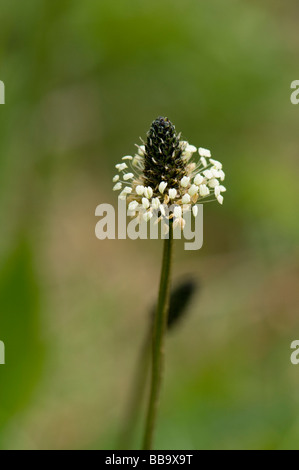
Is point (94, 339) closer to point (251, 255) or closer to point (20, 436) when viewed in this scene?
point (20, 436)

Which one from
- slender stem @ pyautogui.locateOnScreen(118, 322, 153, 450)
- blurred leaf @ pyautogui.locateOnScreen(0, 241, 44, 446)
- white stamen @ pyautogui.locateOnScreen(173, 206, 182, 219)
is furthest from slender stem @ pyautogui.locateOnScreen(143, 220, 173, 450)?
blurred leaf @ pyautogui.locateOnScreen(0, 241, 44, 446)

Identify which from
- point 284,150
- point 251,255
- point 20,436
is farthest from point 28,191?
point 284,150

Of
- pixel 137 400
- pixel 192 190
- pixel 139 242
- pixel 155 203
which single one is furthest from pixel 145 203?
pixel 139 242

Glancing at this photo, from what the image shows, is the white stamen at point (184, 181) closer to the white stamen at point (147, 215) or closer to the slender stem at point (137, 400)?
the white stamen at point (147, 215)

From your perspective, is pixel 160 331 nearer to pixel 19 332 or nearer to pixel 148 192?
pixel 148 192

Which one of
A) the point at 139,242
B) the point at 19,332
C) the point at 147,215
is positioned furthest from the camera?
the point at 139,242

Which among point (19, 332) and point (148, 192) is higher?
point (148, 192)
